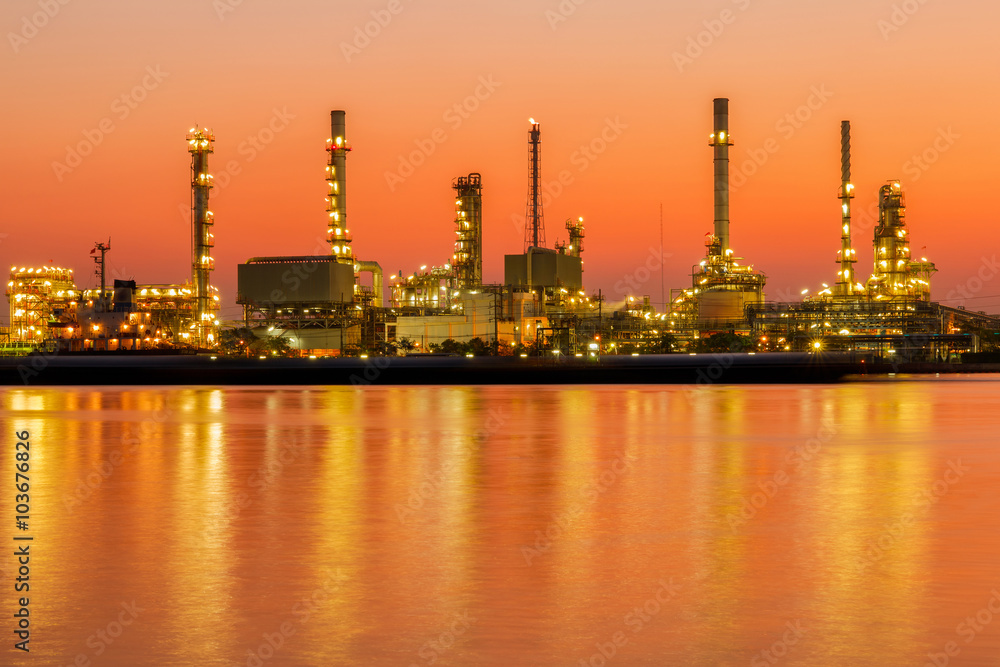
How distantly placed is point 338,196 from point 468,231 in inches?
438

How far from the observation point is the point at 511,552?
754 centimetres

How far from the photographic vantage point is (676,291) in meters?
84.9

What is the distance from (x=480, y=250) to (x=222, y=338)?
73.7ft

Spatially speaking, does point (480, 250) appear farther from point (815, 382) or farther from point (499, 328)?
point (815, 382)

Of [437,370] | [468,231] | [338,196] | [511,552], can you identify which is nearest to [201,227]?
[338,196]

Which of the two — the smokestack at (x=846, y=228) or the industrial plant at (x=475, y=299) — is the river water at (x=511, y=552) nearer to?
the industrial plant at (x=475, y=299)

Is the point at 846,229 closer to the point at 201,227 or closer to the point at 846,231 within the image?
the point at 846,231

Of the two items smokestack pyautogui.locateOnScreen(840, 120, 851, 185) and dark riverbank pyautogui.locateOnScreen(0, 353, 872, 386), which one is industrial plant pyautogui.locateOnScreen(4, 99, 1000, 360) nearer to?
smokestack pyautogui.locateOnScreen(840, 120, 851, 185)

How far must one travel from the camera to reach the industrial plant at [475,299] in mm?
73875

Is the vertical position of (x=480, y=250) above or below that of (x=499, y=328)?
above

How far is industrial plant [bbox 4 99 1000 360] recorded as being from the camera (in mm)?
73875

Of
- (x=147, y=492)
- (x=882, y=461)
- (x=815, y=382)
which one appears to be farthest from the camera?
(x=815, y=382)

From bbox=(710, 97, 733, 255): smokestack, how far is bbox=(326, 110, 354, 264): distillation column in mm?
30813

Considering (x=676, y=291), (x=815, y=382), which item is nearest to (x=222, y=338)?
(x=676, y=291)
